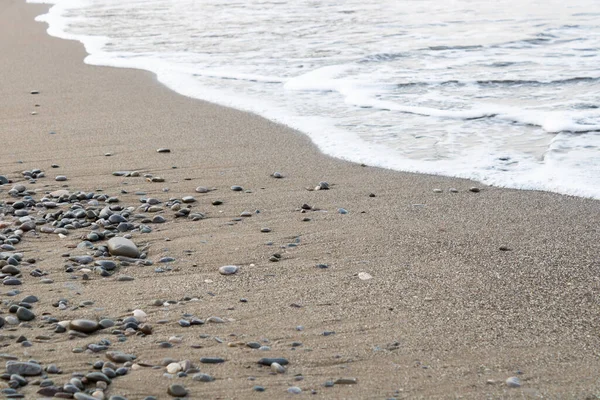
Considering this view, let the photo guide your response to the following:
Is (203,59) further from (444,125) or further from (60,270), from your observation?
(60,270)

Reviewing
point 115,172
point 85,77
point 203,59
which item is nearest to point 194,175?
point 115,172

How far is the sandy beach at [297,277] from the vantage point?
2314mm

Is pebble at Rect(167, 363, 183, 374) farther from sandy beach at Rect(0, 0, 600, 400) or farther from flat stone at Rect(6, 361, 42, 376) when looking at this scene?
flat stone at Rect(6, 361, 42, 376)

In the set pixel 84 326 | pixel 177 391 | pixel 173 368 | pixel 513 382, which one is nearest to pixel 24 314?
pixel 84 326

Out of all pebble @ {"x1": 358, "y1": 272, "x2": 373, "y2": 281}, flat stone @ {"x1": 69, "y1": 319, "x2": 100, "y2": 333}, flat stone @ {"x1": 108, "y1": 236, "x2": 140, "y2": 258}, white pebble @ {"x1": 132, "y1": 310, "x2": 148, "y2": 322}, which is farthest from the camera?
flat stone @ {"x1": 108, "y1": 236, "x2": 140, "y2": 258}

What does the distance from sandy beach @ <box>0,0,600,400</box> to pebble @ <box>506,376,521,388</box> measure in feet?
0.09

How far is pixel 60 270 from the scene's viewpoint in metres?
3.08

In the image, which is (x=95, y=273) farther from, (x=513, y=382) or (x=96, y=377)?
(x=513, y=382)

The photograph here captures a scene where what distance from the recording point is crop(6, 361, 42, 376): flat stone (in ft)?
7.35

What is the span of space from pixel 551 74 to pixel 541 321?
5.12 meters

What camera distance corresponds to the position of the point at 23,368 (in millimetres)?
2250

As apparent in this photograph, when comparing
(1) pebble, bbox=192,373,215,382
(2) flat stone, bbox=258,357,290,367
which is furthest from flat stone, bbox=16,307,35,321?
(2) flat stone, bbox=258,357,290,367

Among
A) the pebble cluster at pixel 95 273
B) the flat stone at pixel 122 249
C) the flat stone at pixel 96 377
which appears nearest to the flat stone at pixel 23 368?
→ the pebble cluster at pixel 95 273

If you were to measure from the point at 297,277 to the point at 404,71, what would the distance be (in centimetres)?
473
